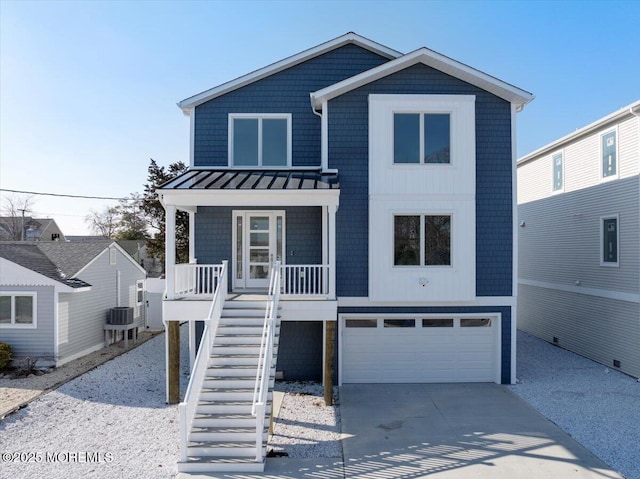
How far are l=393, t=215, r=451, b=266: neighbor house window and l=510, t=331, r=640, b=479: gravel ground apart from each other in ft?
11.7

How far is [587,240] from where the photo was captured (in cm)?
1309

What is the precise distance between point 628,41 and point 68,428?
70.1ft

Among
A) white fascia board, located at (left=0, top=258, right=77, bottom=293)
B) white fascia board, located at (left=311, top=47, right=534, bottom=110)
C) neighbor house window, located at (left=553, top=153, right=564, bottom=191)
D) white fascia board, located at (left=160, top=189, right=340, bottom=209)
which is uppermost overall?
white fascia board, located at (left=311, top=47, right=534, bottom=110)

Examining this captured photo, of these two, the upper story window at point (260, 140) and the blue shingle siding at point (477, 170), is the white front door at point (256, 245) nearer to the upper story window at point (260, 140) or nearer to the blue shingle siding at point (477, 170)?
the upper story window at point (260, 140)

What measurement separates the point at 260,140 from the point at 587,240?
10.2m

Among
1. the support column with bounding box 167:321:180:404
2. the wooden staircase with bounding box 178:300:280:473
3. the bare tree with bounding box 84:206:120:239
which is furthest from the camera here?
the bare tree with bounding box 84:206:120:239

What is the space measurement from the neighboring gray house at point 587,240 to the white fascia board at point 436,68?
3228 mm

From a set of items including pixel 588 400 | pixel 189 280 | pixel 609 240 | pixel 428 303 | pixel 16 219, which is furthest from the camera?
pixel 16 219

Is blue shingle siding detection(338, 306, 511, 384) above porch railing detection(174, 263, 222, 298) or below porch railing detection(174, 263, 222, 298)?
below

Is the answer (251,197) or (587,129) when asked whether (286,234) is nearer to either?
(251,197)

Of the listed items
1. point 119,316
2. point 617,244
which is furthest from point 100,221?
point 617,244

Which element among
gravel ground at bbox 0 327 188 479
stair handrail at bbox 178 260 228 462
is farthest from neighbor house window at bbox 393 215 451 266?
gravel ground at bbox 0 327 188 479

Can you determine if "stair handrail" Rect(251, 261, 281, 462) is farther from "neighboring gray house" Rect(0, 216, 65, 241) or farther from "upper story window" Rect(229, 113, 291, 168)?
"neighboring gray house" Rect(0, 216, 65, 241)

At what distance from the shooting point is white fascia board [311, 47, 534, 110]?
10.3 m
